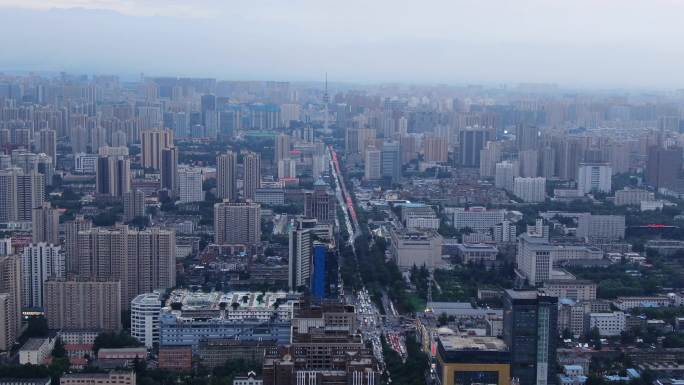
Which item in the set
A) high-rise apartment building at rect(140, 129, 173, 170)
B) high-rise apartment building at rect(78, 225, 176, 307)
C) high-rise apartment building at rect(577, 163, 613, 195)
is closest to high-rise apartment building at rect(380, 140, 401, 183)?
high-rise apartment building at rect(577, 163, 613, 195)

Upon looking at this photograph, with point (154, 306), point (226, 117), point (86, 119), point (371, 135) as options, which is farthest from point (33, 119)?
point (154, 306)

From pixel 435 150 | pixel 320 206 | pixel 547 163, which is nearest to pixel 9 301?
pixel 320 206

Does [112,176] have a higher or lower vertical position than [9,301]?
higher

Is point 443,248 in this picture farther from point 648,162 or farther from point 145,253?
point 648,162

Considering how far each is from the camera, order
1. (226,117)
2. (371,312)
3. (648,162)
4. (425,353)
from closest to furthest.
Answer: (425,353), (371,312), (648,162), (226,117)

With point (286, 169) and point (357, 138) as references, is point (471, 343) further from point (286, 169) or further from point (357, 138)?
point (357, 138)

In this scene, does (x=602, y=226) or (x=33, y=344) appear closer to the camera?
(x=33, y=344)

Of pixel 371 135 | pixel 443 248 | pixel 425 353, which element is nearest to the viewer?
pixel 425 353

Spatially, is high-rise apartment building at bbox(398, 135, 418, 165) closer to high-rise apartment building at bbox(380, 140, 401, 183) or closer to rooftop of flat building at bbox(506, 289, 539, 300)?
high-rise apartment building at bbox(380, 140, 401, 183)
